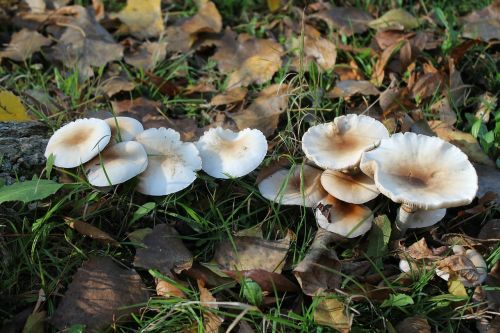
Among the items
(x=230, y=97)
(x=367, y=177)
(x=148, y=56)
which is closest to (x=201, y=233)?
(x=367, y=177)

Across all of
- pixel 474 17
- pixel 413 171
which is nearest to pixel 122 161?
pixel 413 171

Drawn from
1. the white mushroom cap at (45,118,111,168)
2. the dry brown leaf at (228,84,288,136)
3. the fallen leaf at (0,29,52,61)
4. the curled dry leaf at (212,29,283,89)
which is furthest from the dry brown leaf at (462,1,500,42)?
the fallen leaf at (0,29,52,61)

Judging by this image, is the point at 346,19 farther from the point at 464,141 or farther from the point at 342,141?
the point at 342,141

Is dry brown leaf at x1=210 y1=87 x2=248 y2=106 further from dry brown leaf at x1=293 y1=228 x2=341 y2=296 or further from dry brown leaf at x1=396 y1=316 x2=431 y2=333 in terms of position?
dry brown leaf at x1=396 y1=316 x2=431 y2=333

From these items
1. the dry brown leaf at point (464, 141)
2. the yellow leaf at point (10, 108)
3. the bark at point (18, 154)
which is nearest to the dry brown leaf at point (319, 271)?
the dry brown leaf at point (464, 141)

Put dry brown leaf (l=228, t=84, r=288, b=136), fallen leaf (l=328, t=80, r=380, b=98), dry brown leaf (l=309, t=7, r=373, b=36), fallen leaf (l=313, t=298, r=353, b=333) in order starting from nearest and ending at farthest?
fallen leaf (l=313, t=298, r=353, b=333)
dry brown leaf (l=228, t=84, r=288, b=136)
fallen leaf (l=328, t=80, r=380, b=98)
dry brown leaf (l=309, t=7, r=373, b=36)
